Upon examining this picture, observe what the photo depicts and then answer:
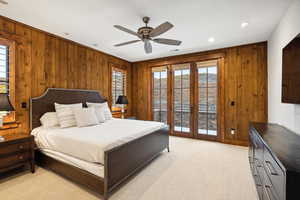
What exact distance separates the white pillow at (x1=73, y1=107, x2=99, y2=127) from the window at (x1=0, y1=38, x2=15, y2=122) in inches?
43.7

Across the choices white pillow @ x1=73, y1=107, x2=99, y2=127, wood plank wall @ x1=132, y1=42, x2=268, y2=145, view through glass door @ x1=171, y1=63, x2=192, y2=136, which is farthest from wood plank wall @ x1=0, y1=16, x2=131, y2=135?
wood plank wall @ x1=132, y1=42, x2=268, y2=145

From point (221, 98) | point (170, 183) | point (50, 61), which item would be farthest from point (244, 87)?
point (50, 61)

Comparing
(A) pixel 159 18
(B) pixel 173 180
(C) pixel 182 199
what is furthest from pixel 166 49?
(C) pixel 182 199

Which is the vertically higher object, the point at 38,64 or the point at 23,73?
the point at 38,64

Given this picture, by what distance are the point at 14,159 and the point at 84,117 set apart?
1218 mm

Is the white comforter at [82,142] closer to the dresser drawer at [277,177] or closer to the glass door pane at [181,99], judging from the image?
the dresser drawer at [277,177]

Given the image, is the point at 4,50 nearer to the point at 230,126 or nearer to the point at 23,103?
the point at 23,103

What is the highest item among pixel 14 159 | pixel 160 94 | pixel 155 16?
pixel 155 16

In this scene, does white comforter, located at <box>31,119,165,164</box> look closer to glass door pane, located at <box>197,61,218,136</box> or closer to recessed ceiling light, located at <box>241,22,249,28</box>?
glass door pane, located at <box>197,61,218,136</box>

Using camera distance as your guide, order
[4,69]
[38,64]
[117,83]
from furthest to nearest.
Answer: [117,83]
[38,64]
[4,69]

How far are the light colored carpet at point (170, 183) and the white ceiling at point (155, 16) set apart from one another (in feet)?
9.03

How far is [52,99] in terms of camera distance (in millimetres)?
3264

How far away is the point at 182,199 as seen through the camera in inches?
75.4

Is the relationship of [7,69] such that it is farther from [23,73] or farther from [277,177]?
[277,177]
